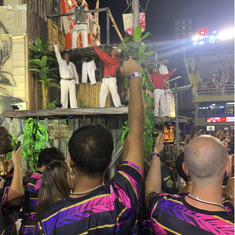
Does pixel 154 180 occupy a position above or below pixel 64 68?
below

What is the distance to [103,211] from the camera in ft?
4.56

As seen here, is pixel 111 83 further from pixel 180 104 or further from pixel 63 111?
pixel 180 104

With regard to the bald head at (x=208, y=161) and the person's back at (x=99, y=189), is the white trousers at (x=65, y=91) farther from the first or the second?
the bald head at (x=208, y=161)

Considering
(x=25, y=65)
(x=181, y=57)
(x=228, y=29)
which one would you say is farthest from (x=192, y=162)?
(x=228, y=29)

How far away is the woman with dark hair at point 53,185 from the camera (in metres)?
2.58

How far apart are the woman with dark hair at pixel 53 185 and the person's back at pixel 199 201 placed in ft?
4.24

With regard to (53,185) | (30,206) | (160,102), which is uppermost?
(160,102)

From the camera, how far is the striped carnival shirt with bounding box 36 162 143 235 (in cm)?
138

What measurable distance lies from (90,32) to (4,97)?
6.18 meters

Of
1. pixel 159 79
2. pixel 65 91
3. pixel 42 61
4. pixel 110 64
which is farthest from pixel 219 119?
pixel 42 61

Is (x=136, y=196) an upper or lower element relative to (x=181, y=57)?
lower

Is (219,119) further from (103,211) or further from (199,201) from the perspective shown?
(103,211)

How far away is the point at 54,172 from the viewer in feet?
8.98

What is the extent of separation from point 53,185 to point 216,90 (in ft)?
72.7
